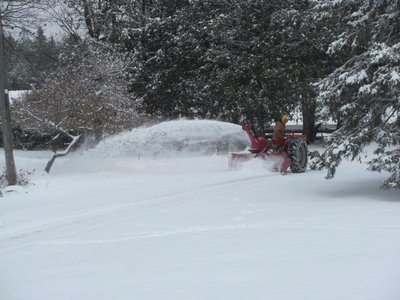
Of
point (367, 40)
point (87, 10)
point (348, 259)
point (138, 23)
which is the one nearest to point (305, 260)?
point (348, 259)

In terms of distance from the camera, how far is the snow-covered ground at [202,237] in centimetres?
516

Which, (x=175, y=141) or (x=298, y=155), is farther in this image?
(x=175, y=141)

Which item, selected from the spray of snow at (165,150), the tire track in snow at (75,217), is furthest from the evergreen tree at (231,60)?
the tire track in snow at (75,217)

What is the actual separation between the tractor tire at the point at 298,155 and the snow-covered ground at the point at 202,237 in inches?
12.9

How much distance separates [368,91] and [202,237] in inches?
185

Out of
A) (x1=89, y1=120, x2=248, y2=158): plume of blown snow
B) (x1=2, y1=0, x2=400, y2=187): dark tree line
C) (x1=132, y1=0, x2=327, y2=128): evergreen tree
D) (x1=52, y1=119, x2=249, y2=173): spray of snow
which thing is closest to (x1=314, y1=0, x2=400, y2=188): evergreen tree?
(x1=52, y1=119, x2=249, y2=173): spray of snow

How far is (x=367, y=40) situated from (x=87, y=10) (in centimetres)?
1836

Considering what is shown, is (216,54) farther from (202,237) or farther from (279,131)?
(202,237)

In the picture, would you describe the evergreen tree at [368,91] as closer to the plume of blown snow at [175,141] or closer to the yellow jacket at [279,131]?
the yellow jacket at [279,131]

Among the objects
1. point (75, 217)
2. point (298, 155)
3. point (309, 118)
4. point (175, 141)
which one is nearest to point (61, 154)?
point (175, 141)

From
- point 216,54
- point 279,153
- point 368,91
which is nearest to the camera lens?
point 368,91

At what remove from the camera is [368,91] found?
10125 mm

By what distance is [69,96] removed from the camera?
15766 mm

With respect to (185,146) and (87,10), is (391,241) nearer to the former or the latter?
(185,146)
